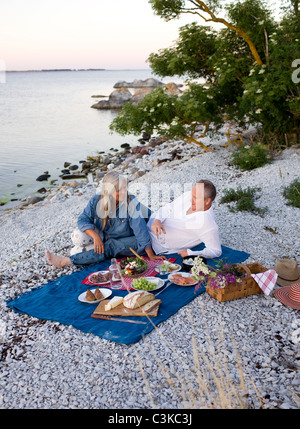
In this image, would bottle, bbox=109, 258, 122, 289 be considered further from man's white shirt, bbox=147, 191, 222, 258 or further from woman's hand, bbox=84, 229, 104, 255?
man's white shirt, bbox=147, 191, 222, 258

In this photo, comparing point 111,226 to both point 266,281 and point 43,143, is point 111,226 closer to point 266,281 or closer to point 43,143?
point 266,281

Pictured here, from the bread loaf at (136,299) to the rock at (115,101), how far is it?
34.7 metres

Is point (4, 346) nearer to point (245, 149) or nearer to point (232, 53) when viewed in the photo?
point (245, 149)

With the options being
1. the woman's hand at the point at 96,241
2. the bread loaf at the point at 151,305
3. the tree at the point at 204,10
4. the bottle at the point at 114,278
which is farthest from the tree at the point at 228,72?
the bread loaf at the point at 151,305

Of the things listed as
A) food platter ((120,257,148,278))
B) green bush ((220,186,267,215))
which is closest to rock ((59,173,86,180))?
green bush ((220,186,267,215))

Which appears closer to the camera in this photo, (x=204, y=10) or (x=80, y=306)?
(x=80, y=306)

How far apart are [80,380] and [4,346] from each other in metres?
1.08

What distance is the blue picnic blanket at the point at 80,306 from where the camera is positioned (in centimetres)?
381

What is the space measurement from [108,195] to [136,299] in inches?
71.0

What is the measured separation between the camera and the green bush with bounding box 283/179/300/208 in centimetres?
738

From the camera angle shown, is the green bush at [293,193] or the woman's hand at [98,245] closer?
the woman's hand at [98,245]

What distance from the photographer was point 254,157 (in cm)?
998

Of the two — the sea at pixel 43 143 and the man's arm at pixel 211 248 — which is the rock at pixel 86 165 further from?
the man's arm at pixel 211 248

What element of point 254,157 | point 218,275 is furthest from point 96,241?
point 254,157
